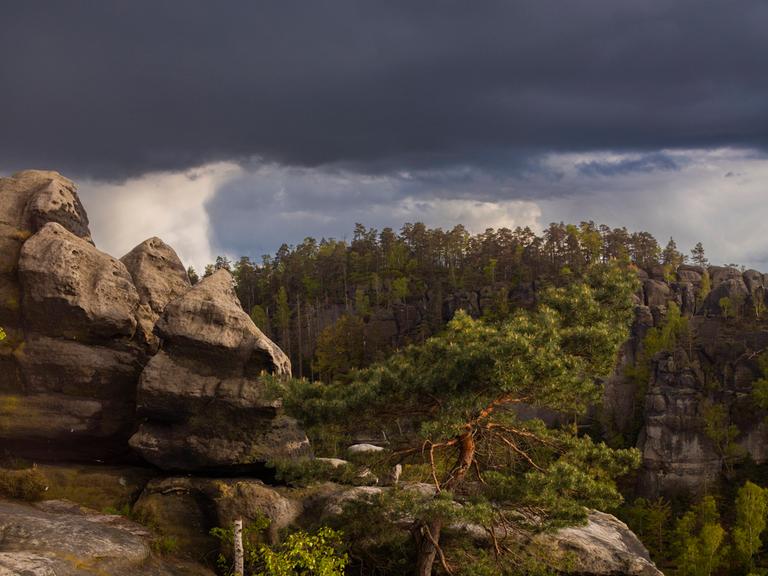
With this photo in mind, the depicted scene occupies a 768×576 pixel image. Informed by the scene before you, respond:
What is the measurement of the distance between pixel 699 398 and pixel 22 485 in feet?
226

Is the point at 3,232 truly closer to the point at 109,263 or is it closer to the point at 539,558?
the point at 109,263

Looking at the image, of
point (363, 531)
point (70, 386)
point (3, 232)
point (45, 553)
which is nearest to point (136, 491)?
point (70, 386)

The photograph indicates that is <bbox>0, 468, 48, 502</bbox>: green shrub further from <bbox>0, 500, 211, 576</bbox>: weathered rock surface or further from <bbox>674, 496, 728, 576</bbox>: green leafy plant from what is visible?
<bbox>674, 496, 728, 576</bbox>: green leafy plant

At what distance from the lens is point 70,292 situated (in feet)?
81.4

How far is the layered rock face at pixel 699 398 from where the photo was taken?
70.6 m

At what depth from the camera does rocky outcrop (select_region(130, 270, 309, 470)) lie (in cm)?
2419

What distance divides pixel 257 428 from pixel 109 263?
861 centimetres

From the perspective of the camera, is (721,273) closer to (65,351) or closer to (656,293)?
(656,293)

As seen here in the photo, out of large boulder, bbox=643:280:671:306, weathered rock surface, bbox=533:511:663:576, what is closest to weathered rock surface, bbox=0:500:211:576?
weathered rock surface, bbox=533:511:663:576

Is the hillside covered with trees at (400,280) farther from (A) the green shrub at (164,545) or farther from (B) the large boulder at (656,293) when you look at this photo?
(A) the green shrub at (164,545)

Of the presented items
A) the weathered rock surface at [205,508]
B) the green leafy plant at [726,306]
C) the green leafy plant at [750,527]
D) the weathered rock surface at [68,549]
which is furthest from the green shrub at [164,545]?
the green leafy plant at [726,306]

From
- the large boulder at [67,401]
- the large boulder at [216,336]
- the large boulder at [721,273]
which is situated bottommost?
the large boulder at [67,401]

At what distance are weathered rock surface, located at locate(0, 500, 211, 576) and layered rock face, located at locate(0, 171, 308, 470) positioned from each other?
4466mm

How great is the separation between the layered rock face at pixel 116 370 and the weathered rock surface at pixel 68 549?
4466 mm
